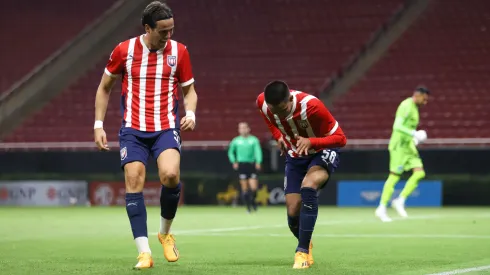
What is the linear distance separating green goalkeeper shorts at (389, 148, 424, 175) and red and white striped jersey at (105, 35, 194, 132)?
10.4 meters

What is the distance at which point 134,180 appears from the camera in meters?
8.82

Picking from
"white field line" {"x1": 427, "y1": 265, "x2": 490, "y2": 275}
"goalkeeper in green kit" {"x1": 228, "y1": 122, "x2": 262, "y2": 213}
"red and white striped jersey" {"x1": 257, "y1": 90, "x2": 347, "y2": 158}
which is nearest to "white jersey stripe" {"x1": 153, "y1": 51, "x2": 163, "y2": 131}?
"red and white striped jersey" {"x1": 257, "y1": 90, "x2": 347, "y2": 158}

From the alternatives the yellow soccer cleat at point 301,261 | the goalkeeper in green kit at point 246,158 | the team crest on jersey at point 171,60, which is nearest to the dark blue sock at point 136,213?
the team crest on jersey at point 171,60

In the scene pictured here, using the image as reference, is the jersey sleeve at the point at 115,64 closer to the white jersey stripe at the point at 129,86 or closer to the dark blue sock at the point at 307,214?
the white jersey stripe at the point at 129,86

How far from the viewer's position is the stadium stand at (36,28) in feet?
109

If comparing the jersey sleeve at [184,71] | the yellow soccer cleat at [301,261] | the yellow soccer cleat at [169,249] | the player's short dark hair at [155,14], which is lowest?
the yellow soccer cleat at [301,261]

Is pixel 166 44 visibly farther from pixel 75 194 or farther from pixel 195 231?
pixel 75 194

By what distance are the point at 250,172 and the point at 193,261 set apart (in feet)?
46.3

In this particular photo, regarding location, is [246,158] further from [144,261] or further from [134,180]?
[144,261]

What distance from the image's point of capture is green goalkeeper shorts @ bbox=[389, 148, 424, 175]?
18984 millimetres

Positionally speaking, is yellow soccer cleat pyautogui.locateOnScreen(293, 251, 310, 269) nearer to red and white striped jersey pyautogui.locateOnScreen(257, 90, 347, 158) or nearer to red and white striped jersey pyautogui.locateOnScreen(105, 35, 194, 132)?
red and white striped jersey pyautogui.locateOnScreen(257, 90, 347, 158)

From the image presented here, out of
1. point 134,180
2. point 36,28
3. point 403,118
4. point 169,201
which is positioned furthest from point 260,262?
point 36,28

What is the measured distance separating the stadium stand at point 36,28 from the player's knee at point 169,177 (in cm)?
2439

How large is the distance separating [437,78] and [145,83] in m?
20.6
